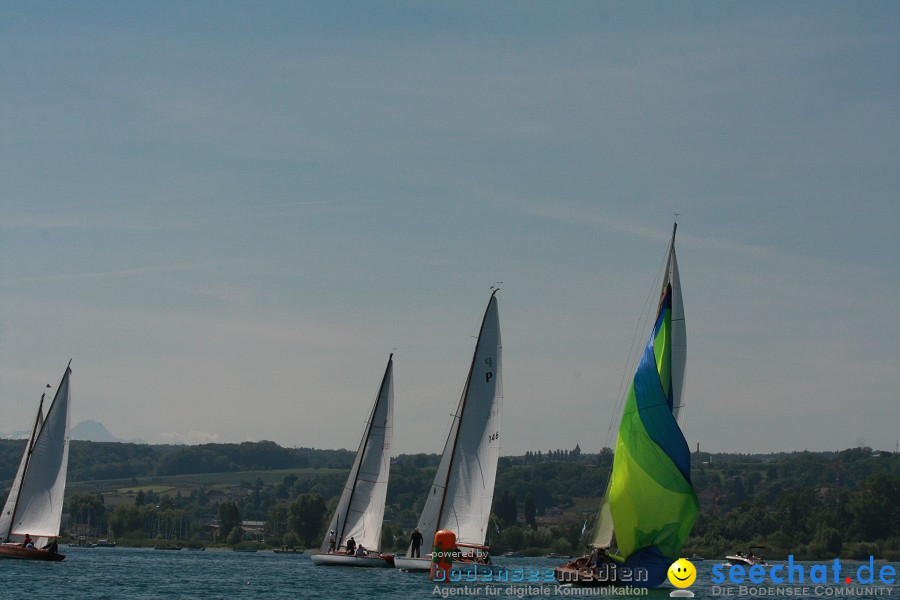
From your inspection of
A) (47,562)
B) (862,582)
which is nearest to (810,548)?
(862,582)

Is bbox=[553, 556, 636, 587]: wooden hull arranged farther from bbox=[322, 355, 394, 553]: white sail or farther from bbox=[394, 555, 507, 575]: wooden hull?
bbox=[322, 355, 394, 553]: white sail

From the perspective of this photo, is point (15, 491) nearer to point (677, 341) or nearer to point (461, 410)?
point (461, 410)

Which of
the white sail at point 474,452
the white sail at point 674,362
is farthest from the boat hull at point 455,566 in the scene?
the white sail at point 674,362

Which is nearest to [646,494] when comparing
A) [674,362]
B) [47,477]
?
[674,362]

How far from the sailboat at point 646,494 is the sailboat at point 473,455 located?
15.6 metres

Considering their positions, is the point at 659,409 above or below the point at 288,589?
above

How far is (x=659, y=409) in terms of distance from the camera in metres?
54.6

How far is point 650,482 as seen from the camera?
2126 inches

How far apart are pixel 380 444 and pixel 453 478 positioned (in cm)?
1099

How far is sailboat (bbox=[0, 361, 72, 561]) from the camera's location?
78.5 m

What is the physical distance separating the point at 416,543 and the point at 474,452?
20.7 ft

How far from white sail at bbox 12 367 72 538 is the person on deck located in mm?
22859

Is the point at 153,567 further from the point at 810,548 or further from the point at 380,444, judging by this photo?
the point at 810,548

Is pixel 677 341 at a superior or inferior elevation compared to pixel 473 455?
superior
